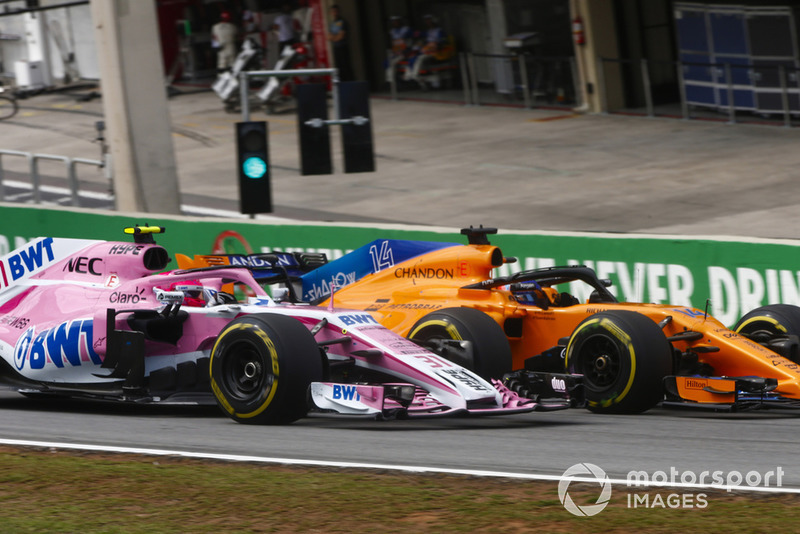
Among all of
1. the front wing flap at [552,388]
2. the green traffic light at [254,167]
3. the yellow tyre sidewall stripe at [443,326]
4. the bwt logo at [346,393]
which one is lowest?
the front wing flap at [552,388]

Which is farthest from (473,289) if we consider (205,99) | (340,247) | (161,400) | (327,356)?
(205,99)

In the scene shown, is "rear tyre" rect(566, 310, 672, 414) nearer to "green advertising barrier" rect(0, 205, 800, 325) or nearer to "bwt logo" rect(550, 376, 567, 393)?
"bwt logo" rect(550, 376, 567, 393)

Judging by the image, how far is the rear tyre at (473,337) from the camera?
→ 10.1m

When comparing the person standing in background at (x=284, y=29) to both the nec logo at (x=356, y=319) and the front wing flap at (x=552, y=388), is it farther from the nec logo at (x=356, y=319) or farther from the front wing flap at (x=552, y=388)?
the front wing flap at (x=552, y=388)

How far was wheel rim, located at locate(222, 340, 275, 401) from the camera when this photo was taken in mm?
9086

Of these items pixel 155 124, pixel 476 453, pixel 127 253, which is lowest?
pixel 476 453

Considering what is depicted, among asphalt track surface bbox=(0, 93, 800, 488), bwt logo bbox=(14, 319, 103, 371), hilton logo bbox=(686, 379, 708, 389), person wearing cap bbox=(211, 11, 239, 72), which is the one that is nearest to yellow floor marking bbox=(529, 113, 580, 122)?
asphalt track surface bbox=(0, 93, 800, 488)

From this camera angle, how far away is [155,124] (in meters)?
19.4

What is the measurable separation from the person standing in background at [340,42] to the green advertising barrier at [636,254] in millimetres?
18371

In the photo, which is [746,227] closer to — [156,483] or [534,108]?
[534,108]

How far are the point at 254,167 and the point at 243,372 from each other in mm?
6763

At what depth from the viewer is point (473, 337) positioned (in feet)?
33.5

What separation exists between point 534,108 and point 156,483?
Answer: 24654mm

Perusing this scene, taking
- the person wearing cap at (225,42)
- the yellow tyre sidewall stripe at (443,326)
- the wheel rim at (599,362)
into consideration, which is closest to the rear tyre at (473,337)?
the yellow tyre sidewall stripe at (443,326)
